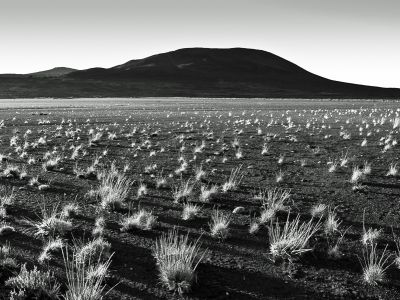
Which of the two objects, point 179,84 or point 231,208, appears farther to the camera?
point 179,84

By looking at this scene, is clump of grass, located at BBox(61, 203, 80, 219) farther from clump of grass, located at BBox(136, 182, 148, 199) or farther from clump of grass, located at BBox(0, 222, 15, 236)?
clump of grass, located at BBox(136, 182, 148, 199)

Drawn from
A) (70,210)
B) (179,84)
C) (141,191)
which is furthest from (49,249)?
(179,84)

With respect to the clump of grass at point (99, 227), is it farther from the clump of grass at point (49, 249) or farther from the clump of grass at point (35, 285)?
the clump of grass at point (35, 285)

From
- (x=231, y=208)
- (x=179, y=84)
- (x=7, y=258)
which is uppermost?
(x=179, y=84)

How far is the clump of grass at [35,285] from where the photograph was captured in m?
5.14

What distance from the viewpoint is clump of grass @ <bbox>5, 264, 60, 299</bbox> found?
514 centimetres

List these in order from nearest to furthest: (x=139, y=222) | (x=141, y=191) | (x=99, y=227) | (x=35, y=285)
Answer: (x=35, y=285), (x=99, y=227), (x=139, y=222), (x=141, y=191)

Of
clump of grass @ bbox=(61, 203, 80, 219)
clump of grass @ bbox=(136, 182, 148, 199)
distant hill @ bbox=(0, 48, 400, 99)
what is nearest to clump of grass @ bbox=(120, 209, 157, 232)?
clump of grass @ bbox=(61, 203, 80, 219)

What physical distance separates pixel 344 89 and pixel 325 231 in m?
181

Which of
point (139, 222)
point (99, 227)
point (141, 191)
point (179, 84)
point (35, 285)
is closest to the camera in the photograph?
point (35, 285)

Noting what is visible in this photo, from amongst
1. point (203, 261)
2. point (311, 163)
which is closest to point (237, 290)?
point (203, 261)

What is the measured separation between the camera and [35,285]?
17.1 feet

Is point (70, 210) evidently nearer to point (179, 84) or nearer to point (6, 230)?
point (6, 230)

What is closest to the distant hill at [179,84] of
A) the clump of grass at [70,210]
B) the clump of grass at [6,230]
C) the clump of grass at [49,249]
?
the clump of grass at [70,210]
